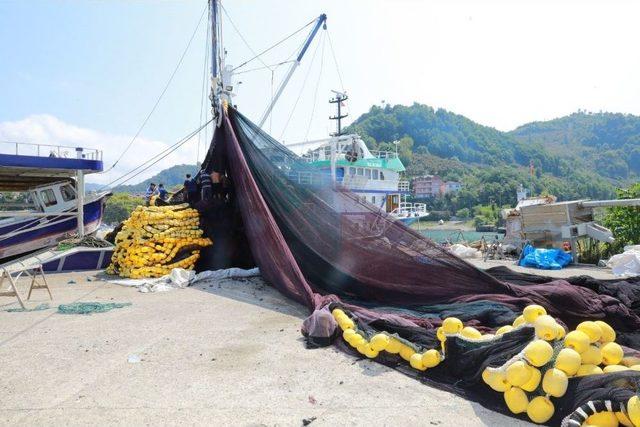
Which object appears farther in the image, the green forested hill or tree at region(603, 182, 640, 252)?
the green forested hill

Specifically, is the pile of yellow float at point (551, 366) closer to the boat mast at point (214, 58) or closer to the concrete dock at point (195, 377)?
the concrete dock at point (195, 377)

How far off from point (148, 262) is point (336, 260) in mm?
3830

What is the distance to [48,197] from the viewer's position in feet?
47.4

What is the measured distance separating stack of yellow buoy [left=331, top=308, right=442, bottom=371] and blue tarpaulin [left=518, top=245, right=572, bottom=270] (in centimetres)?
638

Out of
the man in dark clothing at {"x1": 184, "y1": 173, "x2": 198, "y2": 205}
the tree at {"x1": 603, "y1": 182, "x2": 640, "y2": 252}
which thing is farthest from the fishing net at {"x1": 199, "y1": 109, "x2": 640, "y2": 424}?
the tree at {"x1": 603, "y1": 182, "x2": 640, "y2": 252}

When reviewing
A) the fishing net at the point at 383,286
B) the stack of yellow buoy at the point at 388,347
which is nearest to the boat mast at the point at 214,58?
the fishing net at the point at 383,286

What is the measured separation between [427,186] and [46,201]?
11021cm

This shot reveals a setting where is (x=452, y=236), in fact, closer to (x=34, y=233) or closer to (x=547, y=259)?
(x=547, y=259)

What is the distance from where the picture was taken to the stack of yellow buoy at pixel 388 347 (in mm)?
3335

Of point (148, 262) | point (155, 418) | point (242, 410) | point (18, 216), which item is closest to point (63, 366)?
point (155, 418)

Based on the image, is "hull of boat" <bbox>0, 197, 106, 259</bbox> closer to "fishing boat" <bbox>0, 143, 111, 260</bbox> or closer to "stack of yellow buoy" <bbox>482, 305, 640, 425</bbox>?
"fishing boat" <bbox>0, 143, 111, 260</bbox>

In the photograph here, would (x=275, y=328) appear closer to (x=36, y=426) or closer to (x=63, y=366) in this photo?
(x=63, y=366)

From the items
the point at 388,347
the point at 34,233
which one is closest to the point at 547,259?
the point at 388,347

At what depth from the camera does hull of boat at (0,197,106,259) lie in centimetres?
1266
